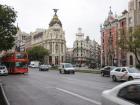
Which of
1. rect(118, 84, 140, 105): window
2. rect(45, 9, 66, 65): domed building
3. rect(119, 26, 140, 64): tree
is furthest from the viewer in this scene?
rect(45, 9, 66, 65): domed building

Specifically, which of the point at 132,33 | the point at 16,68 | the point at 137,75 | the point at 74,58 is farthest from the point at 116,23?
the point at 74,58

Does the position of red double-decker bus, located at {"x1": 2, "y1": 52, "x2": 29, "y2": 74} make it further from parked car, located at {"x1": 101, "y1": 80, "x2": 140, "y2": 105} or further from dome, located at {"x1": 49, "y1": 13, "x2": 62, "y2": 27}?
dome, located at {"x1": 49, "y1": 13, "x2": 62, "y2": 27}

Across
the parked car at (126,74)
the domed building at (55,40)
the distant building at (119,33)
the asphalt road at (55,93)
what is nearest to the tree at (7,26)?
the asphalt road at (55,93)

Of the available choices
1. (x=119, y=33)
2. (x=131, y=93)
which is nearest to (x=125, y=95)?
(x=131, y=93)

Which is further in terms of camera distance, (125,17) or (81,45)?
(81,45)

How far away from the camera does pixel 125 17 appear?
3595 inches

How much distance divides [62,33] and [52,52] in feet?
31.8

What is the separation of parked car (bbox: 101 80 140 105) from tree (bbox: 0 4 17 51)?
29.0 m

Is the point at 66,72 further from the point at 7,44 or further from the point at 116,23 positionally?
the point at 116,23

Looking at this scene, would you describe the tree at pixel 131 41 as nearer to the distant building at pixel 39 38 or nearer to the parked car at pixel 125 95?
the parked car at pixel 125 95

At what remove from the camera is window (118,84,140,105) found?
7337 mm

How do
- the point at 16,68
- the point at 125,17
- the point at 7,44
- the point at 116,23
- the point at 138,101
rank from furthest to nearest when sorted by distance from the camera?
the point at 116,23 < the point at 125,17 < the point at 16,68 < the point at 7,44 < the point at 138,101

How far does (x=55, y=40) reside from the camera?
165125 millimetres

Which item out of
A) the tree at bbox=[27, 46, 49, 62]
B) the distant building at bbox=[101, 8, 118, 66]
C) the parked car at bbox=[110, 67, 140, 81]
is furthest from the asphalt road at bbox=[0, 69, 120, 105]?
the tree at bbox=[27, 46, 49, 62]
